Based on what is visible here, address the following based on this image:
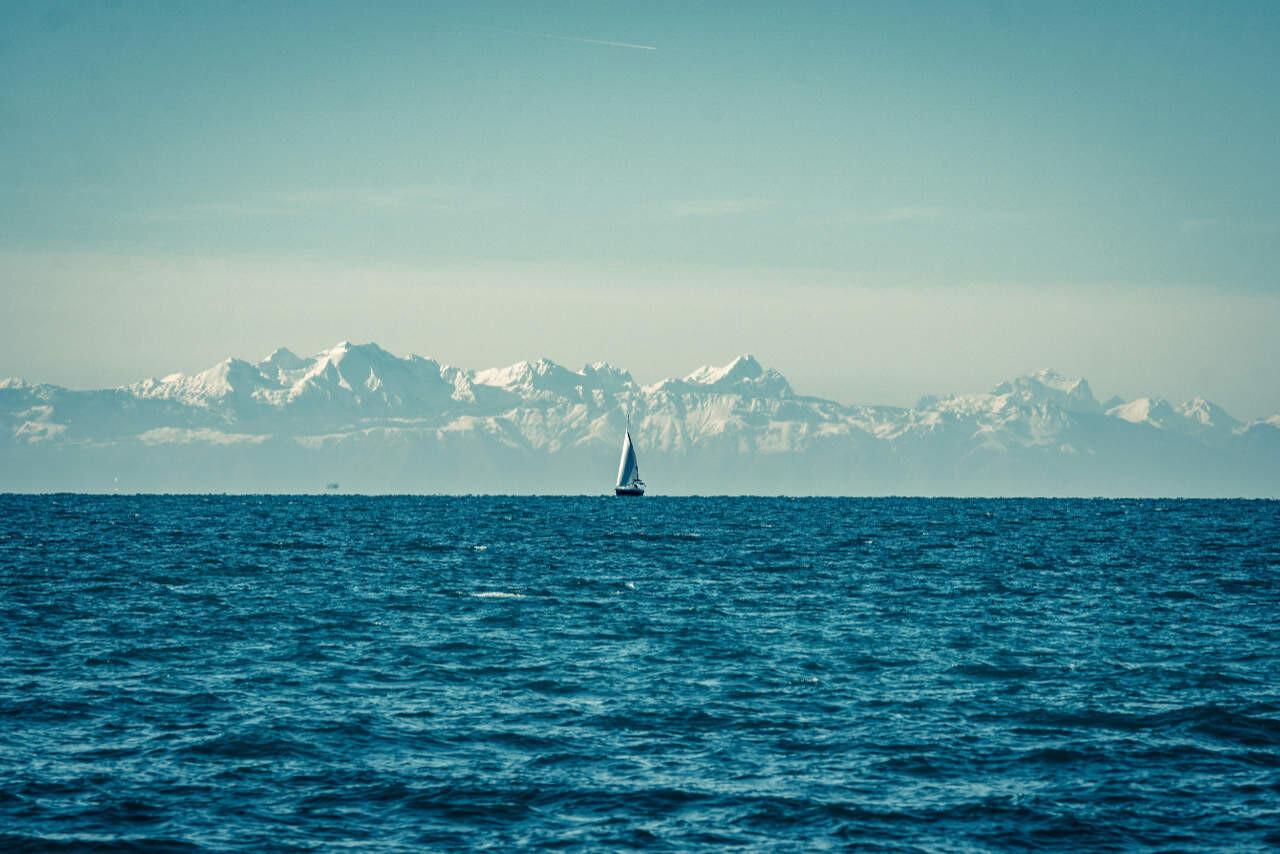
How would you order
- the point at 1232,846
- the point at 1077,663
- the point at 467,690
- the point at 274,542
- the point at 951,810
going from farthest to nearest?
the point at 274,542
the point at 1077,663
the point at 467,690
the point at 951,810
the point at 1232,846

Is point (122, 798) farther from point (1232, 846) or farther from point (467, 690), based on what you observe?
point (1232, 846)

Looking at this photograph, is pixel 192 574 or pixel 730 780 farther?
pixel 192 574

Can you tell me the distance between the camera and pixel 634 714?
3234cm

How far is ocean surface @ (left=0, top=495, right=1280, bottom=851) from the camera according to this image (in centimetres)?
2309

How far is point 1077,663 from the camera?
4047 centimetres

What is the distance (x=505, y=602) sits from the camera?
57.6 metres

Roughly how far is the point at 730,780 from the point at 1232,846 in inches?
388

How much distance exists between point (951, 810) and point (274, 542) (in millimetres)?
90397

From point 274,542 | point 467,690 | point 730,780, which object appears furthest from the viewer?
point 274,542

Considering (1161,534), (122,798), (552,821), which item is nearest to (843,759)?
(552,821)

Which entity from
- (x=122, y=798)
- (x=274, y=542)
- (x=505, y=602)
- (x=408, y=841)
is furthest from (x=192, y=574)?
(x=408, y=841)

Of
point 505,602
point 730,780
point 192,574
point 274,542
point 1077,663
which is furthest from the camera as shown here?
point 274,542

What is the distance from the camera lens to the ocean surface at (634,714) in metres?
23.1

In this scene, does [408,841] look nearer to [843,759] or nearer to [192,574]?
[843,759]
